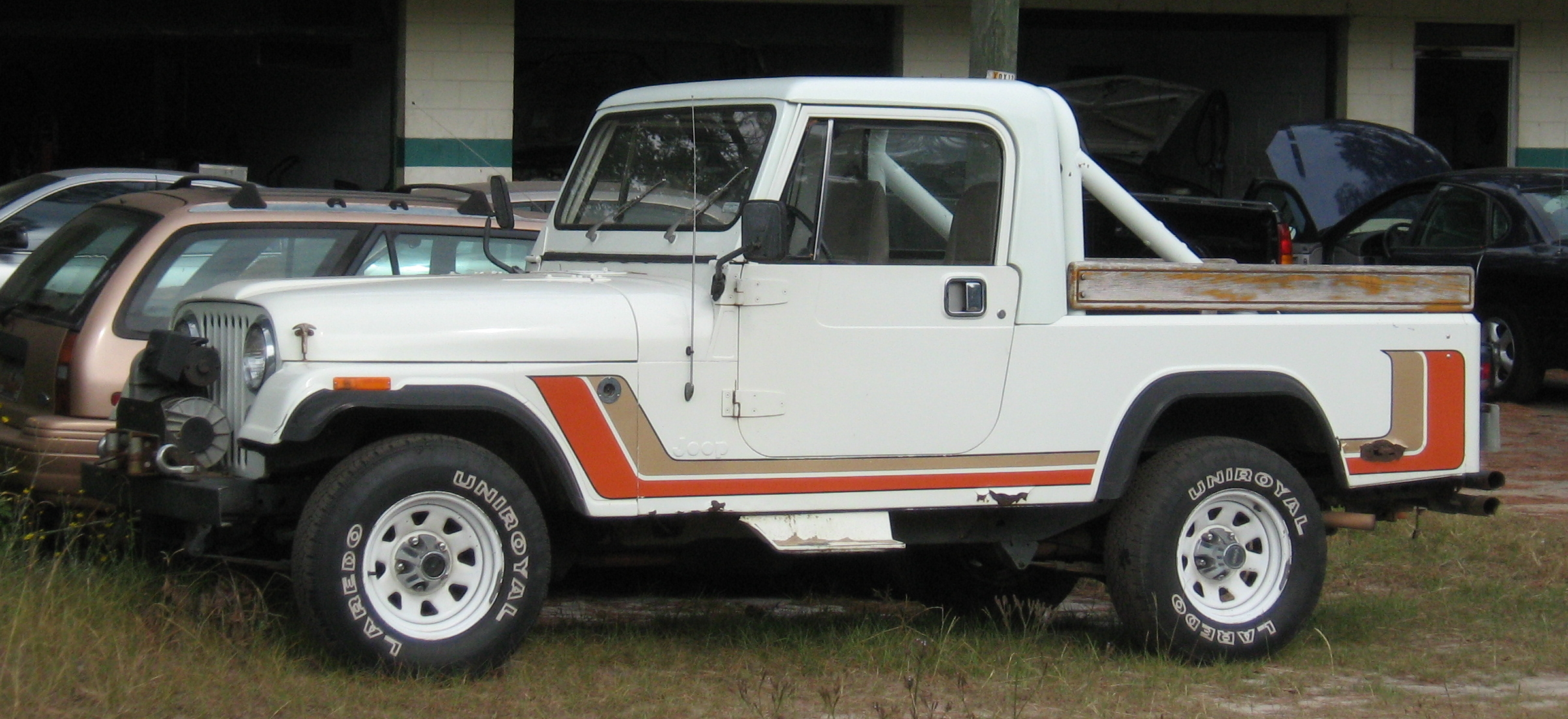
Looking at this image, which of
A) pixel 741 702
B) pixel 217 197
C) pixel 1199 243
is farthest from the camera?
pixel 1199 243

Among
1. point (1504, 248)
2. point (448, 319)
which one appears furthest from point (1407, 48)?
point (448, 319)

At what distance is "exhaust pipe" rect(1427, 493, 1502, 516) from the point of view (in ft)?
20.2

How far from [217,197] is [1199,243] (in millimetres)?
6605

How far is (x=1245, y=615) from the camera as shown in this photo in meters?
5.88

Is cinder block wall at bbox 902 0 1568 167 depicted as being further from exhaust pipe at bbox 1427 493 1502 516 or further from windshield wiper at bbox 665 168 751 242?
windshield wiper at bbox 665 168 751 242

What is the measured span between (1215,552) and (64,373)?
4.14 metres

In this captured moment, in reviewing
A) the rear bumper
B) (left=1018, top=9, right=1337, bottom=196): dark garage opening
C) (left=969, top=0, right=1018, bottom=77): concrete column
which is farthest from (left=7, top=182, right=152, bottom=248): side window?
(left=1018, top=9, right=1337, bottom=196): dark garage opening

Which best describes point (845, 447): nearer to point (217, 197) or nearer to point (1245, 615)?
point (1245, 615)

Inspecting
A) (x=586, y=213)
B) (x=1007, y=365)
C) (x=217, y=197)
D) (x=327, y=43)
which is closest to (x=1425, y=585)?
(x=1007, y=365)

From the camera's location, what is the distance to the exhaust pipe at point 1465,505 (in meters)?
6.15

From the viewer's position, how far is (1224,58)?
19922 mm

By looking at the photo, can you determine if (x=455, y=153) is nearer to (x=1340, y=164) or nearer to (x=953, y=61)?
(x=953, y=61)

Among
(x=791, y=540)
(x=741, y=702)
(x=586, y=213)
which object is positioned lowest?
(x=741, y=702)

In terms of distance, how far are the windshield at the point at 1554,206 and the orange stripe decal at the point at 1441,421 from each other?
247 inches
